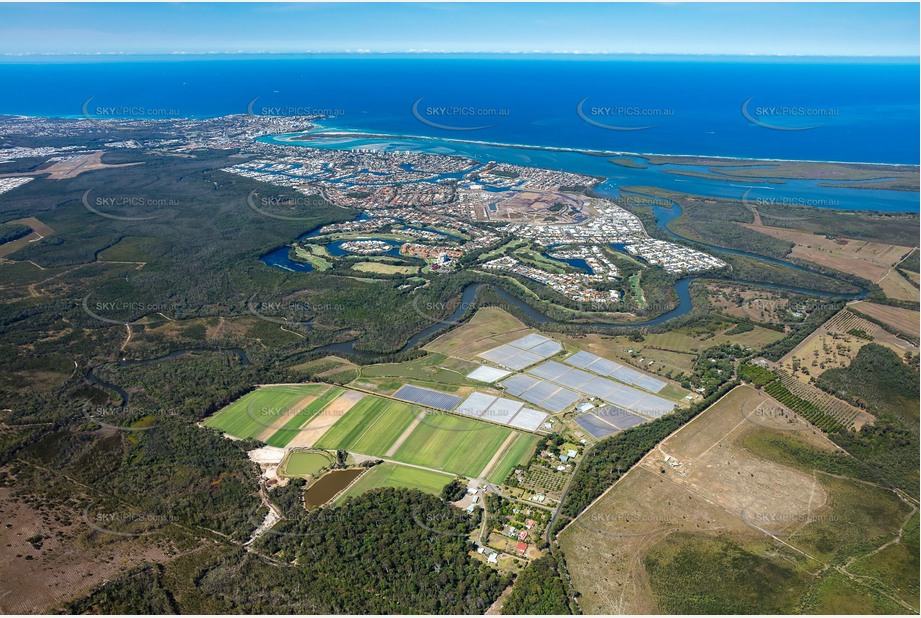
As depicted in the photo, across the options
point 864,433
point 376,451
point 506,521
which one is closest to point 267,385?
point 376,451

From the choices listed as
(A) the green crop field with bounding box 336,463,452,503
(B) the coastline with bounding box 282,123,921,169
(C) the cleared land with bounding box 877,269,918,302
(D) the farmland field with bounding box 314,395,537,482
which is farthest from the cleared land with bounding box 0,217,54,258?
(C) the cleared land with bounding box 877,269,918,302

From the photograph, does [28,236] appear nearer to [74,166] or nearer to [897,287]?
[74,166]

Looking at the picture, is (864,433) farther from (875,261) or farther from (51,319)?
(51,319)

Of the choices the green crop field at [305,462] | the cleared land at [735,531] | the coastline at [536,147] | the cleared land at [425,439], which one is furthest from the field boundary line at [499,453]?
the coastline at [536,147]

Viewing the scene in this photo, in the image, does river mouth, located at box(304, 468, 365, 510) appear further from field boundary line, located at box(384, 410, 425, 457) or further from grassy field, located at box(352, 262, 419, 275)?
grassy field, located at box(352, 262, 419, 275)

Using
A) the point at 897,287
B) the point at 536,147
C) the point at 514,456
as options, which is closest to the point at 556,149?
the point at 536,147

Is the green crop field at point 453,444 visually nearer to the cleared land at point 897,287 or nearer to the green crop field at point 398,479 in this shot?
the green crop field at point 398,479
